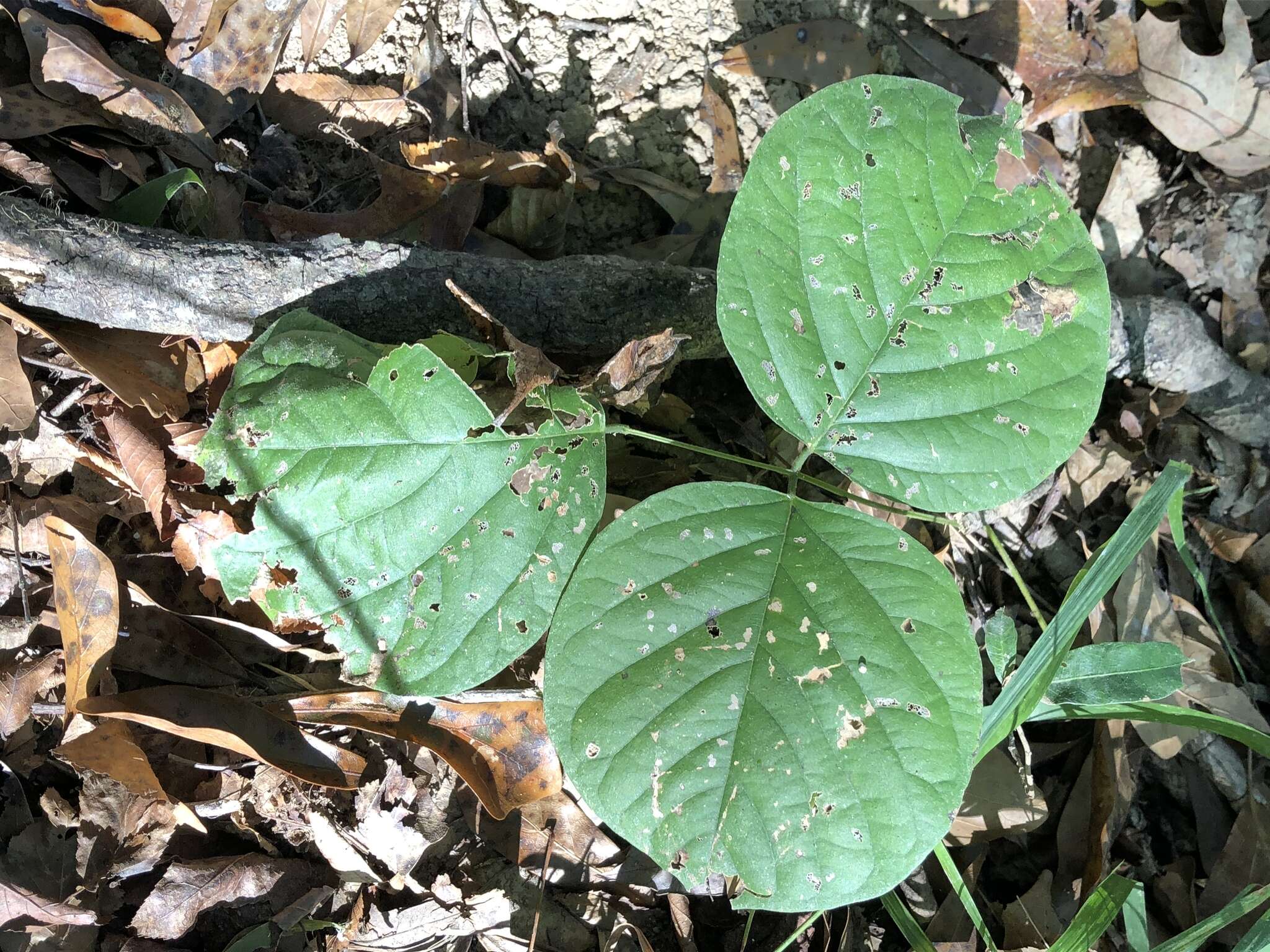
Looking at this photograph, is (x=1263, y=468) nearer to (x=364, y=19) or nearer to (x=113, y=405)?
(x=364, y=19)

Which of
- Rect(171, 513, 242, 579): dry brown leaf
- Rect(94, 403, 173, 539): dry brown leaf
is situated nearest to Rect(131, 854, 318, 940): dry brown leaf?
Rect(171, 513, 242, 579): dry brown leaf

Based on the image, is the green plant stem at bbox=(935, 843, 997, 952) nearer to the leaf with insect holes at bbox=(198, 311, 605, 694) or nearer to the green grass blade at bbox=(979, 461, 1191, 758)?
the green grass blade at bbox=(979, 461, 1191, 758)

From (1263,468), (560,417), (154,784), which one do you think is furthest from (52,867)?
(1263,468)

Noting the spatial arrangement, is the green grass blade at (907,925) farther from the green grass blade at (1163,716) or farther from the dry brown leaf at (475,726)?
the dry brown leaf at (475,726)

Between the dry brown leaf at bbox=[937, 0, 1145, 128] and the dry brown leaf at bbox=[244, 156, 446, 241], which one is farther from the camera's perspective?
the dry brown leaf at bbox=[937, 0, 1145, 128]

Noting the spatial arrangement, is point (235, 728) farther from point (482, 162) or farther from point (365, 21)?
point (365, 21)

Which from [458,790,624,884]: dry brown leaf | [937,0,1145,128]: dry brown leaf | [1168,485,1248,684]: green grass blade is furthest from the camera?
[937,0,1145,128]: dry brown leaf

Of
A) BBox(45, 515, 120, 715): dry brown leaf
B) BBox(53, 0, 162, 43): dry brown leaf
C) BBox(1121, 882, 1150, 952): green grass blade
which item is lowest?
BBox(1121, 882, 1150, 952): green grass blade
